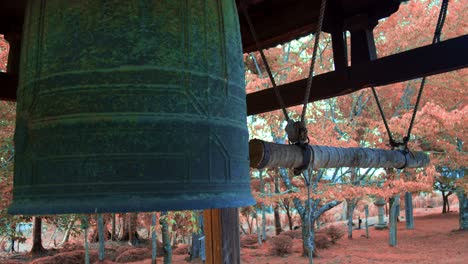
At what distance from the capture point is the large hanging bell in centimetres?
94

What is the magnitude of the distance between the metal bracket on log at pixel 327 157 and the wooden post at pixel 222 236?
46.3 inches

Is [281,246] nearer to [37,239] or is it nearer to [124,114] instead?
[37,239]

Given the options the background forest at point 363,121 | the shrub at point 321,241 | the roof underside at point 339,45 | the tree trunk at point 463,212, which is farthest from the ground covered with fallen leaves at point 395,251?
the roof underside at point 339,45

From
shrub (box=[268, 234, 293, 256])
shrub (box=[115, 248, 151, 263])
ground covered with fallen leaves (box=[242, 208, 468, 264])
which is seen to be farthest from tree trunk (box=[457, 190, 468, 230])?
shrub (box=[115, 248, 151, 263])

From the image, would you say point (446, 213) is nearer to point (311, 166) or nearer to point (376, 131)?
point (376, 131)

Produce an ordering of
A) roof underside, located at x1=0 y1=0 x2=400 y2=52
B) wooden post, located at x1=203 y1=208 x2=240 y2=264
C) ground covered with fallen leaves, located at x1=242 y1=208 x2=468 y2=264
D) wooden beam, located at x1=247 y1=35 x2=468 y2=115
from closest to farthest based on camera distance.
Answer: wooden beam, located at x1=247 y1=35 x2=468 y2=115
roof underside, located at x1=0 y1=0 x2=400 y2=52
wooden post, located at x1=203 y1=208 x2=240 y2=264
ground covered with fallen leaves, located at x1=242 y1=208 x2=468 y2=264

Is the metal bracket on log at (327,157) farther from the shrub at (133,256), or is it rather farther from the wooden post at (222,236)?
the shrub at (133,256)

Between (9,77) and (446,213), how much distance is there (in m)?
26.1

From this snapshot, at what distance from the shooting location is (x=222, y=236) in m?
3.41

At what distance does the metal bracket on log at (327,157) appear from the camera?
196 cm

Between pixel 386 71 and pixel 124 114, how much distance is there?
213cm

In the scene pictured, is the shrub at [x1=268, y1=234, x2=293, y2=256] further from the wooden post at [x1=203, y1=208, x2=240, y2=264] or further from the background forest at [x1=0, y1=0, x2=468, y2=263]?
the wooden post at [x1=203, y1=208, x2=240, y2=264]

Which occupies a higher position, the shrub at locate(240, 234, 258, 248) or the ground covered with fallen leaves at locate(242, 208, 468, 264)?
the ground covered with fallen leaves at locate(242, 208, 468, 264)

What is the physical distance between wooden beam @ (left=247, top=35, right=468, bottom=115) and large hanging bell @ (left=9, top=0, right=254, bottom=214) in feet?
5.93
